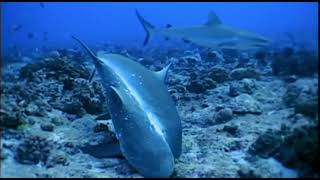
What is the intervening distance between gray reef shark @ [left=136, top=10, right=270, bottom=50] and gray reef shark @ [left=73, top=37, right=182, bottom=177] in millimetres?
2869

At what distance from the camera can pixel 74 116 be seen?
9086 millimetres

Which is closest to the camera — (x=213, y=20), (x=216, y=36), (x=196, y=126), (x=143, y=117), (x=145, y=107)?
(x=143, y=117)

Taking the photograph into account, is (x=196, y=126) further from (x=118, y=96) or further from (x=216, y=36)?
(x=216, y=36)

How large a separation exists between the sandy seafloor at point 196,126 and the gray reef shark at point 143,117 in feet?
1.24

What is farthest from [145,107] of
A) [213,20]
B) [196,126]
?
[213,20]

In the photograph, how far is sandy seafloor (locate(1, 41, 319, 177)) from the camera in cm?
622

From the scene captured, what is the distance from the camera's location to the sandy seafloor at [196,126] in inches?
245

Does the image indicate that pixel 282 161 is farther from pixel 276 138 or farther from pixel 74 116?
pixel 74 116

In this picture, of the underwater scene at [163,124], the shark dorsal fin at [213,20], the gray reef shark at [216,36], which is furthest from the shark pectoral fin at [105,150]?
the shark dorsal fin at [213,20]

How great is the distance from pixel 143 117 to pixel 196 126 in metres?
2.34

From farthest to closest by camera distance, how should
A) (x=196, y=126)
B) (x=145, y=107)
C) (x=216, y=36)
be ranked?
(x=216, y=36) < (x=196, y=126) < (x=145, y=107)

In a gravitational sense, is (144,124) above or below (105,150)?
above

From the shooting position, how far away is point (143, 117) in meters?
6.48

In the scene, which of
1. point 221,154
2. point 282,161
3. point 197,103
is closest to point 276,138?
point 282,161
